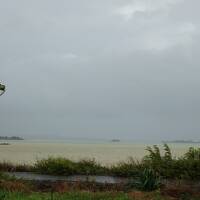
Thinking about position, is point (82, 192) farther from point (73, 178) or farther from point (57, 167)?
point (57, 167)

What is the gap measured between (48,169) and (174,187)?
6550mm

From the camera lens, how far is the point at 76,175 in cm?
1995

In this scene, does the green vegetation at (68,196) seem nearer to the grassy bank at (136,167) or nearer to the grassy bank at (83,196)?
the grassy bank at (83,196)

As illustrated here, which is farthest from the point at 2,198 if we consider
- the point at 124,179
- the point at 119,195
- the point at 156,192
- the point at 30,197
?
the point at 124,179

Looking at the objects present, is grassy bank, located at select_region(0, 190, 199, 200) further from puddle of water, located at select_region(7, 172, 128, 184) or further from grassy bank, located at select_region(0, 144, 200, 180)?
grassy bank, located at select_region(0, 144, 200, 180)

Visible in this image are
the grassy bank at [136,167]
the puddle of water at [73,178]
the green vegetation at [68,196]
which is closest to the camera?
the green vegetation at [68,196]

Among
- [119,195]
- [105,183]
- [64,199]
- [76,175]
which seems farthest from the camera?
[76,175]

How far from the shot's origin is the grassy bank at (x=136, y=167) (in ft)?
62.4

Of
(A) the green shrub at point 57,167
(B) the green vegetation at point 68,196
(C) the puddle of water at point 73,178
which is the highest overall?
A: (A) the green shrub at point 57,167

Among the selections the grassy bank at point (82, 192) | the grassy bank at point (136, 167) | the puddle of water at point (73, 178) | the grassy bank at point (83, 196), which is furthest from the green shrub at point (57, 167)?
the grassy bank at point (83, 196)

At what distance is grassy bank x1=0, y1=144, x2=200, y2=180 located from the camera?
1902cm

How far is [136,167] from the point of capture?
19750 millimetres

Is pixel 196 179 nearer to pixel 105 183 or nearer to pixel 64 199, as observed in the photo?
pixel 105 183

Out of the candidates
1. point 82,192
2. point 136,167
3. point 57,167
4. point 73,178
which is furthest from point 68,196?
point 57,167
